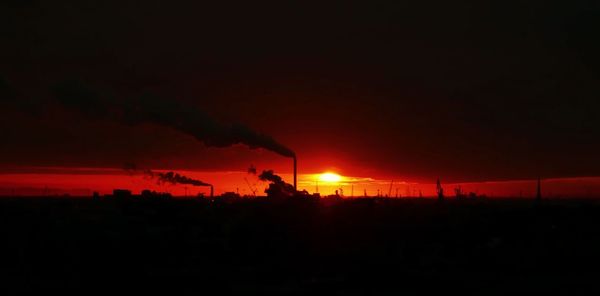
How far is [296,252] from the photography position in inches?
2744

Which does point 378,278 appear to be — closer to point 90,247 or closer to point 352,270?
point 352,270

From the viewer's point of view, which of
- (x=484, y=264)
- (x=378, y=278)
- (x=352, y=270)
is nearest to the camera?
(x=378, y=278)

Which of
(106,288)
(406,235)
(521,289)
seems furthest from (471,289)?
(406,235)

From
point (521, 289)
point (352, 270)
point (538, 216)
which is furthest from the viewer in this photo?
point (538, 216)

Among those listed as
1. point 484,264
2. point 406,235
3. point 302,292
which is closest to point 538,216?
point 406,235

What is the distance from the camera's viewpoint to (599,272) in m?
58.9

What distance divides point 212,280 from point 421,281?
1811 cm

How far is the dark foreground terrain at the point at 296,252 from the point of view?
49.8 metres

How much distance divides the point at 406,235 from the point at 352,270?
32198mm

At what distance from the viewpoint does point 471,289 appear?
4838 cm

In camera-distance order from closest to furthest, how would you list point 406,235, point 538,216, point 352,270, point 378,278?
1. point 378,278
2. point 352,270
3. point 406,235
4. point 538,216

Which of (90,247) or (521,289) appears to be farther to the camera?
(90,247)

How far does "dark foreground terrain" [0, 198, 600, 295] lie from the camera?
49781 millimetres

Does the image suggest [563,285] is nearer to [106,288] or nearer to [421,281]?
[421,281]
